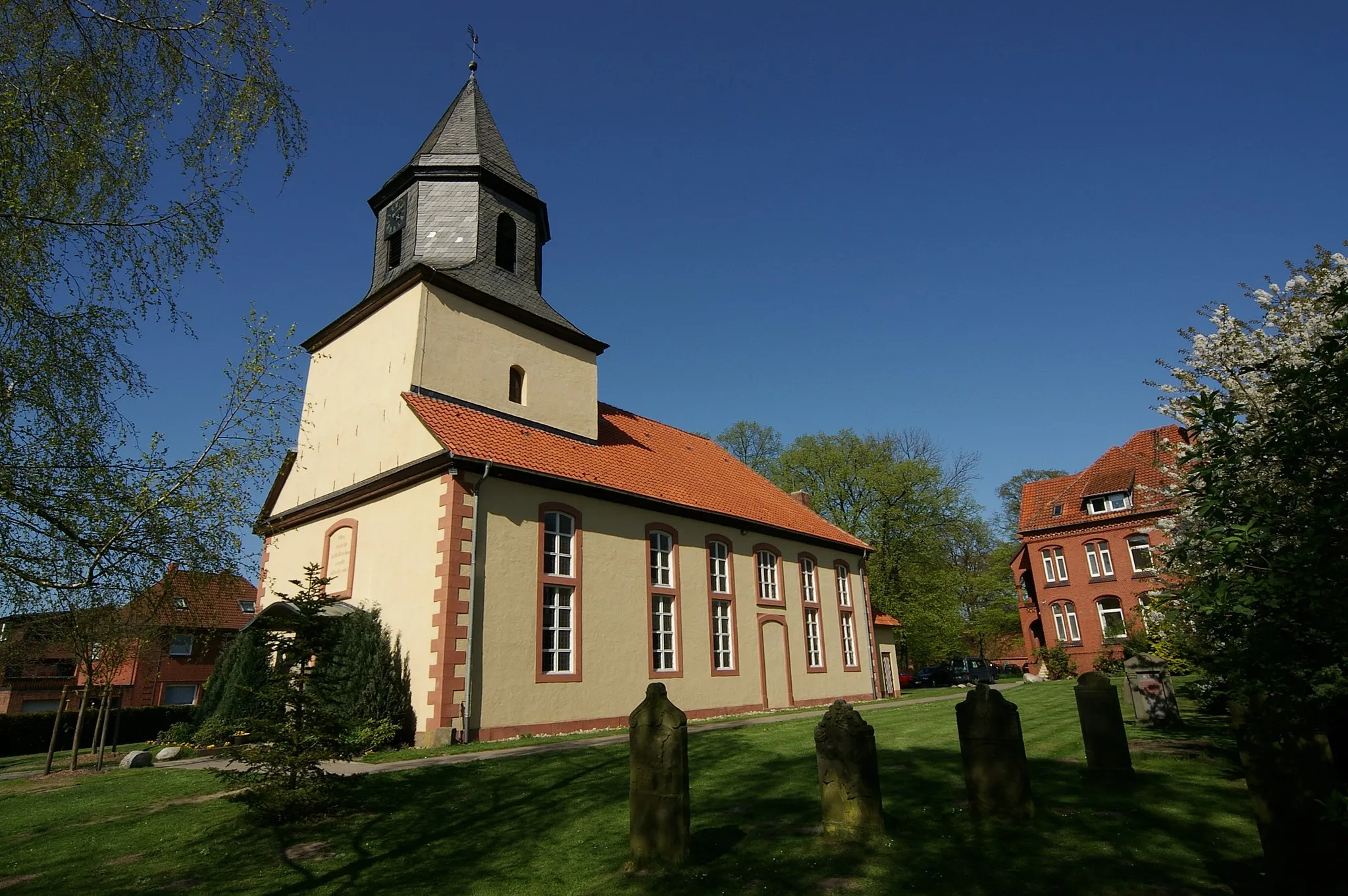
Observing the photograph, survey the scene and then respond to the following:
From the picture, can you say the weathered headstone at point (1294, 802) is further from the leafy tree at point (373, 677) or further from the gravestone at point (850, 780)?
the leafy tree at point (373, 677)

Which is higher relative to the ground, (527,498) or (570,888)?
(527,498)

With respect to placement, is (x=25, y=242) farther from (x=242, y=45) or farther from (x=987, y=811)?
(x=987, y=811)

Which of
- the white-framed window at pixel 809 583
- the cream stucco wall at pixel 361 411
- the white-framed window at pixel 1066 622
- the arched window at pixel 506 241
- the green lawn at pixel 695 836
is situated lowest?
the green lawn at pixel 695 836

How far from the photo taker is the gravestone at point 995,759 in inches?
251

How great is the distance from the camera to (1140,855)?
5.34 metres

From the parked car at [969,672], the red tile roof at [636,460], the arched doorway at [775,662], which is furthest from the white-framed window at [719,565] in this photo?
the parked car at [969,672]

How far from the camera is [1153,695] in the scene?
1140cm

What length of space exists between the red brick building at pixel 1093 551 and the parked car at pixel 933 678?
6.11 m

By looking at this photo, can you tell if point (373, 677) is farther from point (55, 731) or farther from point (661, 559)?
point (661, 559)

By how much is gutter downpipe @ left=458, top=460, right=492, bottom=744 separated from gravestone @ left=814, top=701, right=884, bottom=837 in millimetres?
9044

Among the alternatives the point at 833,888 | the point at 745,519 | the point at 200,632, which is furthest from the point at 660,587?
the point at 833,888

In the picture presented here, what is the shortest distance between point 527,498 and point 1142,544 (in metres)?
33.6

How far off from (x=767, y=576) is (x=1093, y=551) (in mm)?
24570

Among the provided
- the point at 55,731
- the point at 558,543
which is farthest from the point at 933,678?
the point at 55,731
